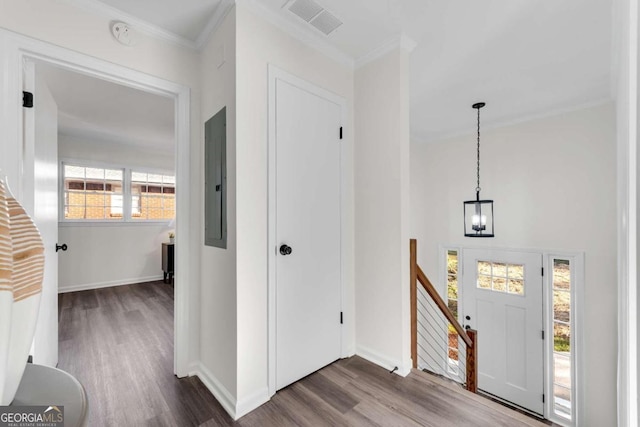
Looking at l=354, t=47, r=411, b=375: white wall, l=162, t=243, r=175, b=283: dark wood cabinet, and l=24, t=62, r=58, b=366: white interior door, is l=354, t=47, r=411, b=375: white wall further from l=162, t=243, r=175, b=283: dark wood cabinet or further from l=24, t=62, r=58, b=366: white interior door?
l=162, t=243, r=175, b=283: dark wood cabinet

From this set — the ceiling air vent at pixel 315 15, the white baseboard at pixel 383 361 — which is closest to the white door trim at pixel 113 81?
the ceiling air vent at pixel 315 15

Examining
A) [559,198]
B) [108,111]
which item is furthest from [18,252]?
[559,198]

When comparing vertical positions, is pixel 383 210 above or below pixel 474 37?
below

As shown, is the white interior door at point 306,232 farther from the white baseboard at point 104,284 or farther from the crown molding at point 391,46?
the white baseboard at point 104,284

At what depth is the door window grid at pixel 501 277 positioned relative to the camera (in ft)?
11.9

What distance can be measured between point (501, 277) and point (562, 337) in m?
0.86

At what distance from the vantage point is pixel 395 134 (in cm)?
211

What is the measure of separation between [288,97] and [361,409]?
2023 mm

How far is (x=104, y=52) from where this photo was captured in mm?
1713

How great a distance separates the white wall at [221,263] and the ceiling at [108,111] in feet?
4.48

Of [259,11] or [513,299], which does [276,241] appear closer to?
[259,11]

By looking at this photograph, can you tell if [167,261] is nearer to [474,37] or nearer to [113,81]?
[113,81]

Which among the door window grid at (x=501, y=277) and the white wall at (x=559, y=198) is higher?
the white wall at (x=559, y=198)

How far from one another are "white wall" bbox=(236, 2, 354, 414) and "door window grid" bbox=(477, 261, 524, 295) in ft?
11.0
